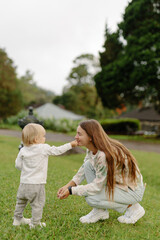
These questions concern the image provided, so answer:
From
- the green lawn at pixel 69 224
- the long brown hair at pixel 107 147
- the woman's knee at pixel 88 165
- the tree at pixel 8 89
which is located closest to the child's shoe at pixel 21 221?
the green lawn at pixel 69 224

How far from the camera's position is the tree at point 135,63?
62.1ft

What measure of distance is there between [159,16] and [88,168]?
68.0 feet

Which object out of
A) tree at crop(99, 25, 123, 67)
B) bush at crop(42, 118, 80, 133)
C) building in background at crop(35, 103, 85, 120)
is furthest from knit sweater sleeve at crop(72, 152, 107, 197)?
building in background at crop(35, 103, 85, 120)

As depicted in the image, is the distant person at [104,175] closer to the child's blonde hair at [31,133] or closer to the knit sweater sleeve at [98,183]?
the knit sweater sleeve at [98,183]

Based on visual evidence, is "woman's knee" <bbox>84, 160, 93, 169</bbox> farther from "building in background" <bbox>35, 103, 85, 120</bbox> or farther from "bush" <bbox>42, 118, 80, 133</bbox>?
"building in background" <bbox>35, 103, 85, 120</bbox>

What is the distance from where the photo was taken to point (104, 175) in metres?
2.81

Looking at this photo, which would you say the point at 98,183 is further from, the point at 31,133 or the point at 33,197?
the point at 31,133

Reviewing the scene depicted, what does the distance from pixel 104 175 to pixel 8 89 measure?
3323 centimetres

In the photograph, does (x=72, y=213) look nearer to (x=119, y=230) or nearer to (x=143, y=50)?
(x=119, y=230)

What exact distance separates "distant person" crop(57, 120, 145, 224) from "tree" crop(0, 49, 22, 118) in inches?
1209

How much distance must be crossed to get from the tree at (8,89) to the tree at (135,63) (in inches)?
592

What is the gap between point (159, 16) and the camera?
20.2m

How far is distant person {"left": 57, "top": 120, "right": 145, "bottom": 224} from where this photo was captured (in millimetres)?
2805

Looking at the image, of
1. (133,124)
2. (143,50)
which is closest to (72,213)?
(143,50)
